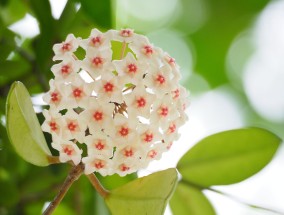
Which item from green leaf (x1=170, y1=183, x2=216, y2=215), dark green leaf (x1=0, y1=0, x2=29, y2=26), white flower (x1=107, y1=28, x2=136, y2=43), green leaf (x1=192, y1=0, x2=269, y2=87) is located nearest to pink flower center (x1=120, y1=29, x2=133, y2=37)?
white flower (x1=107, y1=28, x2=136, y2=43)

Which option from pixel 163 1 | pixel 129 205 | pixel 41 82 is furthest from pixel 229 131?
pixel 163 1

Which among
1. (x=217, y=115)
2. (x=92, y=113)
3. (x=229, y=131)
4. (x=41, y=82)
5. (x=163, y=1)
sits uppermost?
(x=92, y=113)

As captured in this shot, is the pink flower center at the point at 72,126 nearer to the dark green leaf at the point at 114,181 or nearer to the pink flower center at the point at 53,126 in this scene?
the pink flower center at the point at 53,126

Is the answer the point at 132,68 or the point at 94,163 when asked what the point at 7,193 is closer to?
the point at 94,163

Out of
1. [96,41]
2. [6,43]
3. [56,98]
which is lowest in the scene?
[6,43]

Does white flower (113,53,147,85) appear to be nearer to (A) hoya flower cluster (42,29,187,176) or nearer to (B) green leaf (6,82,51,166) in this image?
(A) hoya flower cluster (42,29,187,176)

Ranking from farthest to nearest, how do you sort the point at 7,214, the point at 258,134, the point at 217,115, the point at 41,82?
the point at 217,115
the point at 7,214
the point at 41,82
the point at 258,134

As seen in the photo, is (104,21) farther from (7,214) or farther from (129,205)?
(7,214)

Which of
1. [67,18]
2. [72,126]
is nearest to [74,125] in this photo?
[72,126]
